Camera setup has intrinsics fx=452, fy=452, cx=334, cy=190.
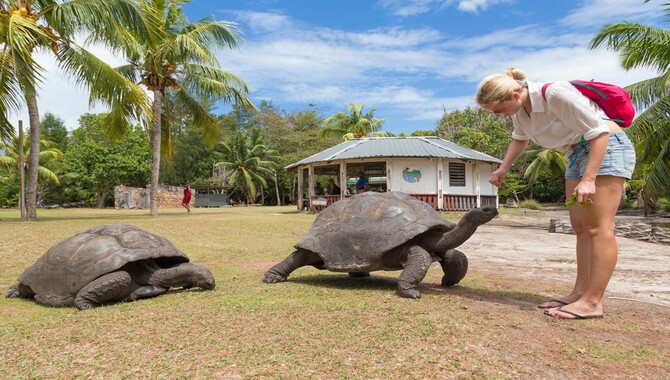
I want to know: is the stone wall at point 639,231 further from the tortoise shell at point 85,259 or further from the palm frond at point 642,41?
the tortoise shell at point 85,259

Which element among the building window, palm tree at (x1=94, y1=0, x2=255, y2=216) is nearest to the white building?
the building window

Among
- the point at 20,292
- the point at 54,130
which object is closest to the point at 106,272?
the point at 20,292

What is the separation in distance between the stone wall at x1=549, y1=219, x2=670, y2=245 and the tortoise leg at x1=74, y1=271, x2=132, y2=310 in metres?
13.4

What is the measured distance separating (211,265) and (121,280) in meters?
2.96

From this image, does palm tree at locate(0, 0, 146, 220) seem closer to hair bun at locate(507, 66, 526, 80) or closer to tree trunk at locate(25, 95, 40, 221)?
tree trunk at locate(25, 95, 40, 221)

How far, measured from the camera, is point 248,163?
45.5 meters

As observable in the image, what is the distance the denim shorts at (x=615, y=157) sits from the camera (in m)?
3.62

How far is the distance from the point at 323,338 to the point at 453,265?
8.30 ft

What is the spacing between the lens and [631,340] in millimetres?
3311

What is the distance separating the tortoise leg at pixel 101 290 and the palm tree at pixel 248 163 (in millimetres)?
40348

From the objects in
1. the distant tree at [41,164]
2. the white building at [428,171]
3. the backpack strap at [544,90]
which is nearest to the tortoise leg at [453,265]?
the backpack strap at [544,90]

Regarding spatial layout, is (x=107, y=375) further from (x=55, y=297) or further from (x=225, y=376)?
(x=55, y=297)

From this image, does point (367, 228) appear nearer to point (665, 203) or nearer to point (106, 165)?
point (665, 203)

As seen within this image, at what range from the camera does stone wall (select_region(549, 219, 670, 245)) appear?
40.6 ft
